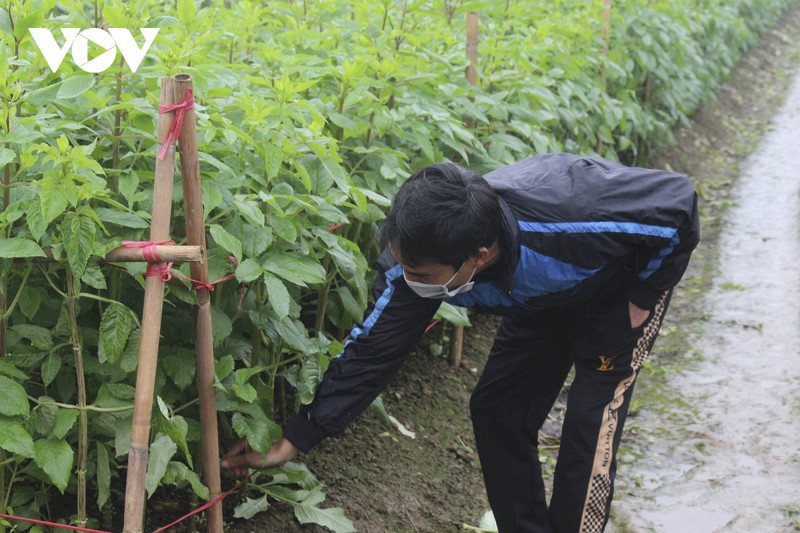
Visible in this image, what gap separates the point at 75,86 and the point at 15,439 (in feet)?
2.74

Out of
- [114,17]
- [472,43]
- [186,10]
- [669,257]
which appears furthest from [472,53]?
[114,17]

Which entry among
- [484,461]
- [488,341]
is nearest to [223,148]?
[484,461]

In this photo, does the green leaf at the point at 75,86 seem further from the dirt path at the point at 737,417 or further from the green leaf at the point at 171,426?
the dirt path at the point at 737,417

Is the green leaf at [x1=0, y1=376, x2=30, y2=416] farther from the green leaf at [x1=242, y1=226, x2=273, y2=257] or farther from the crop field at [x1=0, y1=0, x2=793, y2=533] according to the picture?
the green leaf at [x1=242, y1=226, x2=273, y2=257]

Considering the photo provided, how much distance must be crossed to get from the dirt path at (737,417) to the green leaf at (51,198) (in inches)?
97.4

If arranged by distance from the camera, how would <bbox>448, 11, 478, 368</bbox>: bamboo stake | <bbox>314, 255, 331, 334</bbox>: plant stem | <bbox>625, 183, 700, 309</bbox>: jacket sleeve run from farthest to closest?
<bbox>448, 11, 478, 368</bbox>: bamboo stake
<bbox>314, 255, 331, 334</bbox>: plant stem
<bbox>625, 183, 700, 309</bbox>: jacket sleeve

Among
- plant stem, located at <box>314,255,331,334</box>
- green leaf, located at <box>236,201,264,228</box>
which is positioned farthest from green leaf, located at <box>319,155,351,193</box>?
plant stem, located at <box>314,255,331,334</box>

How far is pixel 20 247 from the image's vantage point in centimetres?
220

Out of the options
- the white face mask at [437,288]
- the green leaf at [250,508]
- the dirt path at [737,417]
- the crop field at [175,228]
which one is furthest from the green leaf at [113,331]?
the dirt path at [737,417]

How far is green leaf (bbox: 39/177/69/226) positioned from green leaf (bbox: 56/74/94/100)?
0.90ft

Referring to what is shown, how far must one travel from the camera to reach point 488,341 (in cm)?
499

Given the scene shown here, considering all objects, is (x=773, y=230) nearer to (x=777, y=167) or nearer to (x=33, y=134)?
(x=777, y=167)

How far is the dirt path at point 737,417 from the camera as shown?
3.88 metres

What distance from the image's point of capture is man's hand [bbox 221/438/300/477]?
2660 millimetres
